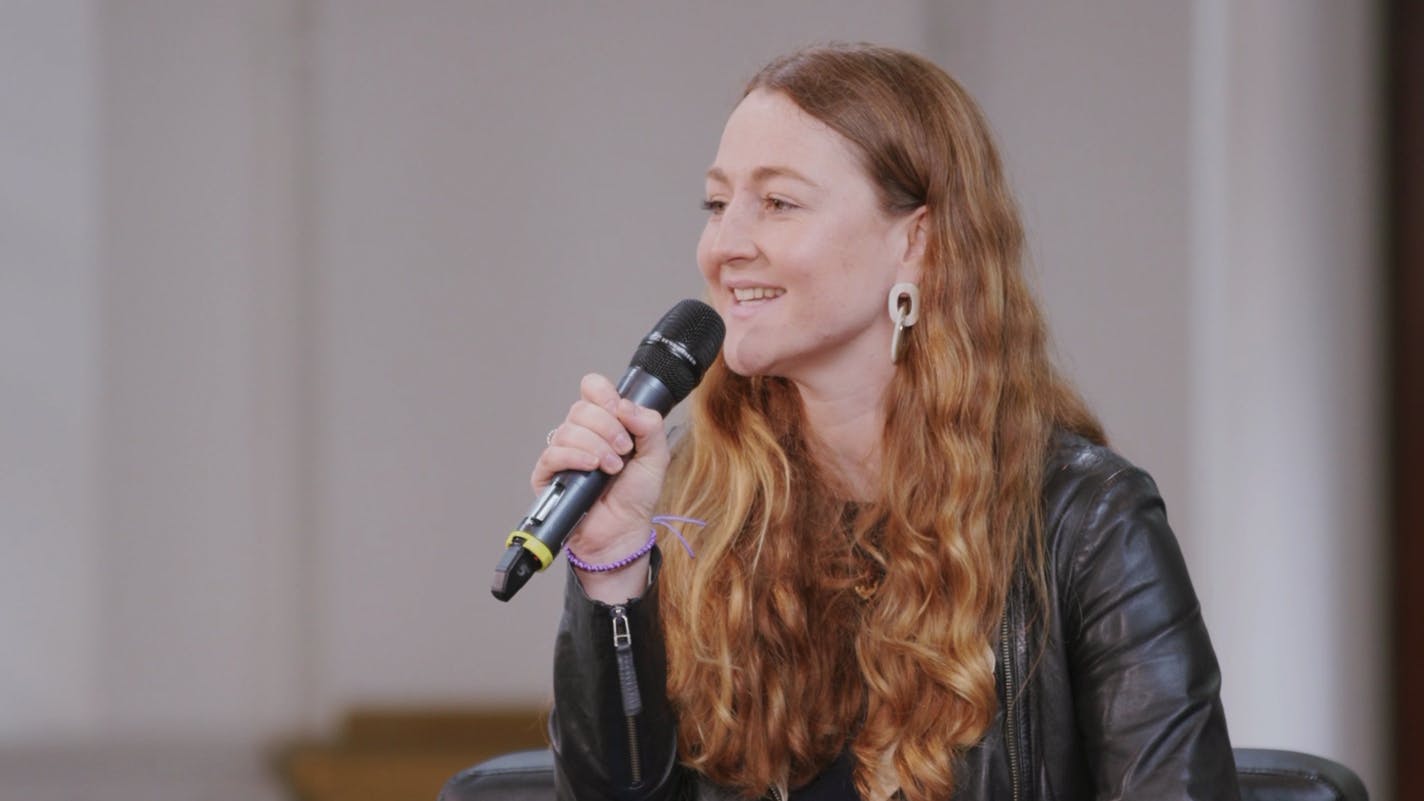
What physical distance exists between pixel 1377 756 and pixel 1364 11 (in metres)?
1.45

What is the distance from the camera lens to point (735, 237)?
1.50 m

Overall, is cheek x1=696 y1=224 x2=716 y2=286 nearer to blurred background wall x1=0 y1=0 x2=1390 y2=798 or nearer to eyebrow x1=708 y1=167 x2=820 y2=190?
eyebrow x1=708 y1=167 x2=820 y2=190

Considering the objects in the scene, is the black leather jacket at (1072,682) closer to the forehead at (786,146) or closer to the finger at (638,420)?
the finger at (638,420)

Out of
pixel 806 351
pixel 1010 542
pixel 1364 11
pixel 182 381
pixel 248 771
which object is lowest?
pixel 248 771

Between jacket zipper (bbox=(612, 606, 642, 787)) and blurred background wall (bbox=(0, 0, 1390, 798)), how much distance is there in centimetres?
173

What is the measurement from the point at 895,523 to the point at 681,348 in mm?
345

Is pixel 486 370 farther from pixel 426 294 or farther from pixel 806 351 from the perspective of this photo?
pixel 806 351

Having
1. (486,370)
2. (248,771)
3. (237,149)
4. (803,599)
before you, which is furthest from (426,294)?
(803,599)

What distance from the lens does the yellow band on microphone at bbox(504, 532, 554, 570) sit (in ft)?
3.72

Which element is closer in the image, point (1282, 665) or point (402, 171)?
point (1282, 665)

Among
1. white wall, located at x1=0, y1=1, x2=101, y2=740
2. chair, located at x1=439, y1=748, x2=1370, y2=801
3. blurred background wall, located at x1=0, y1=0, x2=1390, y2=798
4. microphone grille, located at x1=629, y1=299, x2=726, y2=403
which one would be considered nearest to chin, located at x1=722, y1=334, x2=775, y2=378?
microphone grille, located at x1=629, y1=299, x2=726, y2=403

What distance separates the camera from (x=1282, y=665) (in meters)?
2.96

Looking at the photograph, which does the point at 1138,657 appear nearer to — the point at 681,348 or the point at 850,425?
the point at 850,425

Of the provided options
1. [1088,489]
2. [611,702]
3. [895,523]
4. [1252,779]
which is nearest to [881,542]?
[895,523]
